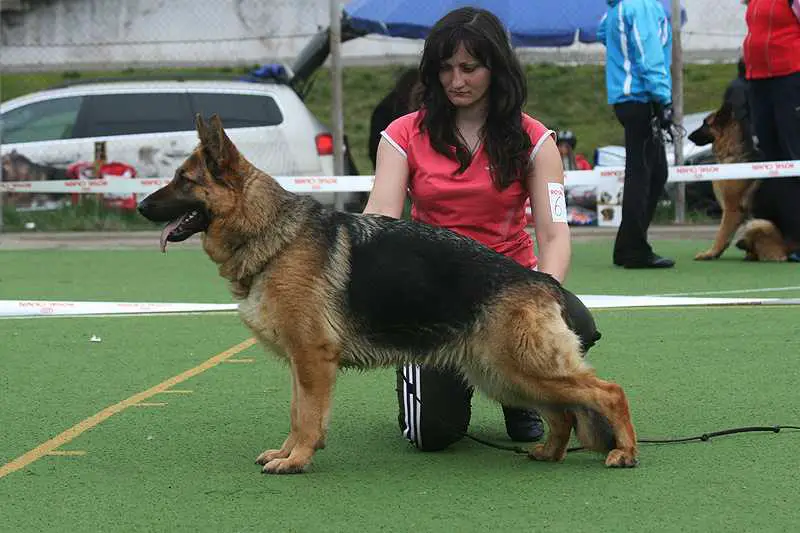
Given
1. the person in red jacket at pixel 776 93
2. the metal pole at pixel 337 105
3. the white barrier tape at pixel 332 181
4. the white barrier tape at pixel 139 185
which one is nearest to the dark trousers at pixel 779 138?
the person in red jacket at pixel 776 93

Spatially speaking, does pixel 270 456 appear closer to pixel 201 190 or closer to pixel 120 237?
pixel 201 190

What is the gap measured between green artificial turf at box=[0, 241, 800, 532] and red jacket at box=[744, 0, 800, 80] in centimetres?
322

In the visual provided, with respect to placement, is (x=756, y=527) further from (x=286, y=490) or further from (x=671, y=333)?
(x=671, y=333)

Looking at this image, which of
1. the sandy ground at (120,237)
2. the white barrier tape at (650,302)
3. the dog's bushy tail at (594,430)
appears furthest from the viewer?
the sandy ground at (120,237)

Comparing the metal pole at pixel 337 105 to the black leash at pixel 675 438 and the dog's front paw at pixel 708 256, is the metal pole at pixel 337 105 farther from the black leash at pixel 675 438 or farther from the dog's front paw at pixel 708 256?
the black leash at pixel 675 438

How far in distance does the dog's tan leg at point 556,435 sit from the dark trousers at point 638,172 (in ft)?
20.7

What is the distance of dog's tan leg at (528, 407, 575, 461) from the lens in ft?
15.5

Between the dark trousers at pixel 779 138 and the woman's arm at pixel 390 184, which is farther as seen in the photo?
the dark trousers at pixel 779 138

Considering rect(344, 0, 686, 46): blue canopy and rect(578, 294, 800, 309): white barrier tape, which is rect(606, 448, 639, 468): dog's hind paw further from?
rect(344, 0, 686, 46): blue canopy

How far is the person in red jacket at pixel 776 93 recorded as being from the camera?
1086cm

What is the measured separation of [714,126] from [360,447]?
7784 millimetres

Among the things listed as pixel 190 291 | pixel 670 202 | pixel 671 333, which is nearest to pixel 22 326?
pixel 190 291

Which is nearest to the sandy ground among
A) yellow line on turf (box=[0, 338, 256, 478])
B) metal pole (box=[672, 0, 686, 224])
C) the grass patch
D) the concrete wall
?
the grass patch

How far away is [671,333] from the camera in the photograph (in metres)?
7.62
